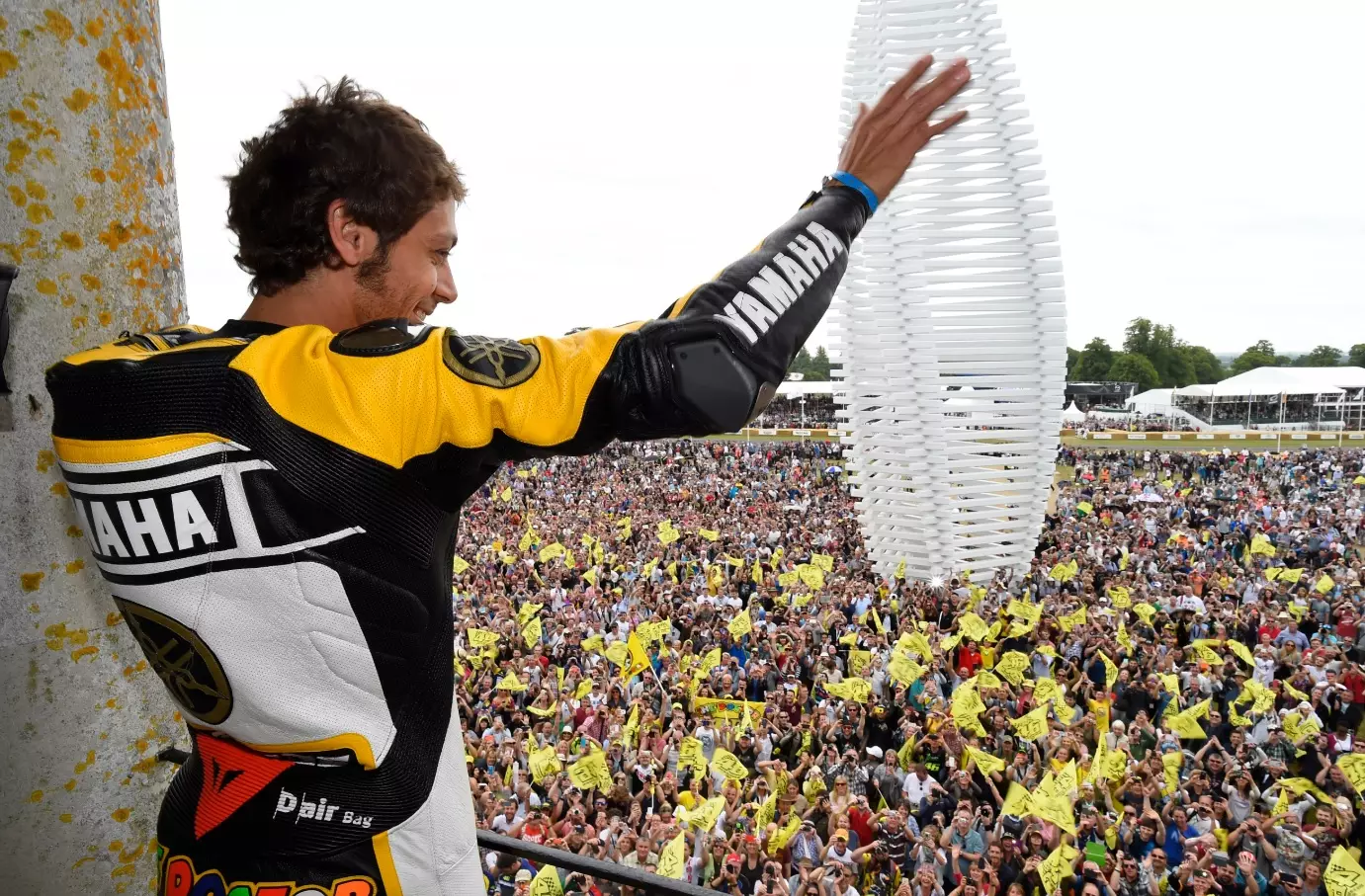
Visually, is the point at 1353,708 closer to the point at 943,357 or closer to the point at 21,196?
the point at 943,357

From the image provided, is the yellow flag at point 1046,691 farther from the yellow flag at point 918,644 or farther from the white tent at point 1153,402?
the white tent at point 1153,402

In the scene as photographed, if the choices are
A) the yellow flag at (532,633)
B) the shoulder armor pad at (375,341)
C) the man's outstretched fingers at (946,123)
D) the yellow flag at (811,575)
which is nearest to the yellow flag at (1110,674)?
the yellow flag at (811,575)

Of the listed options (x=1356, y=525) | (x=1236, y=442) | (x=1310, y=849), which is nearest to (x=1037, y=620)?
(x=1310, y=849)

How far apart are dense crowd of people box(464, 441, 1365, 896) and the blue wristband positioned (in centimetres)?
395

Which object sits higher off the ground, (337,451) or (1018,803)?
(337,451)

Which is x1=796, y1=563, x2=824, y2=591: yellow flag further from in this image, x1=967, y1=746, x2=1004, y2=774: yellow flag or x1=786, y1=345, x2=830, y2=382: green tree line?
x1=786, y1=345, x2=830, y2=382: green tree line

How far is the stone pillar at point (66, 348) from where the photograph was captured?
1.55m

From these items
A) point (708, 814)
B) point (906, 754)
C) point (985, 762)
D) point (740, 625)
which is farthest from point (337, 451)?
point (740, 625)

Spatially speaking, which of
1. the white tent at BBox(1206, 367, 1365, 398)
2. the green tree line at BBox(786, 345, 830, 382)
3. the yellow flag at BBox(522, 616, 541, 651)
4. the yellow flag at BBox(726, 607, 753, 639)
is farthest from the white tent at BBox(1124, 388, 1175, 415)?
the yellow flag at BBox(522, 616, 541, 651)

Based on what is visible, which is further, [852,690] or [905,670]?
[905,670]

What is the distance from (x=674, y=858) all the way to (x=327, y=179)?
18.2 feet

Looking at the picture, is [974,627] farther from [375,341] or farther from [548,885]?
[375,341]

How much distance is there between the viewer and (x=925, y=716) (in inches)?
345

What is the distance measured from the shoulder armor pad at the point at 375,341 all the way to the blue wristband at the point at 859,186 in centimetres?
65
